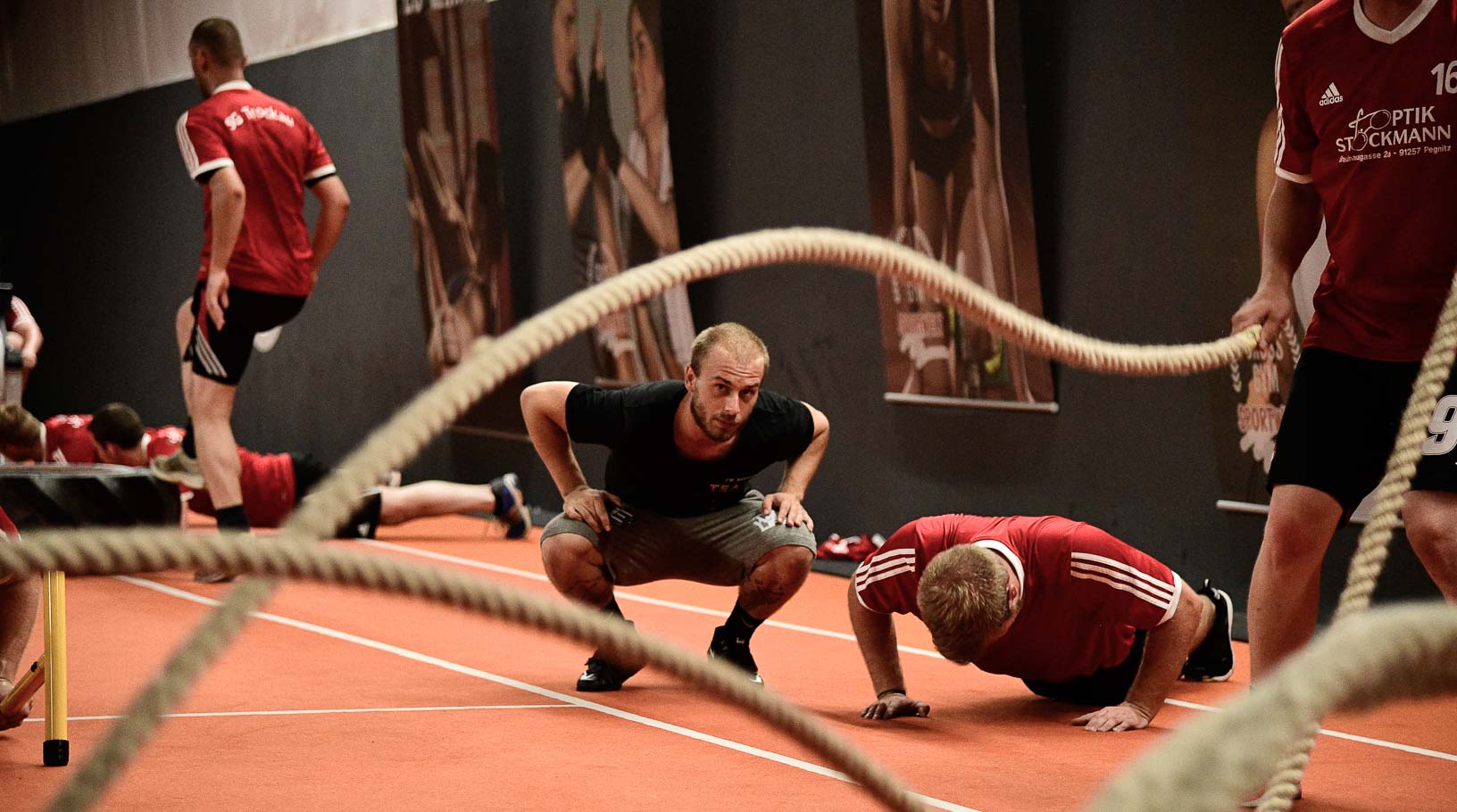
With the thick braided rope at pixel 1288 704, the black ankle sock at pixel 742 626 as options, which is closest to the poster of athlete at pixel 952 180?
the black ankle sock at pixel 742 626

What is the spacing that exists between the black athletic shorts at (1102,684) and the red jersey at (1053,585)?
0.30ft

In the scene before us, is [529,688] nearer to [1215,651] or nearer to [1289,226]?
[1215,651]

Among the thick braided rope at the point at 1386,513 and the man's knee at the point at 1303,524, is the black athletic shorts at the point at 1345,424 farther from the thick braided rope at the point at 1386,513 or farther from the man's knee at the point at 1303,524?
the thick braided rope at the point at 1386,513

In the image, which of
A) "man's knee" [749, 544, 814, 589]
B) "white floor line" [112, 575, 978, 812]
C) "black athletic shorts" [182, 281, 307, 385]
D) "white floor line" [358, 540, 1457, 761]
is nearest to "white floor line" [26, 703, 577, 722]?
"white floor line" [112, 575, 978, 812]

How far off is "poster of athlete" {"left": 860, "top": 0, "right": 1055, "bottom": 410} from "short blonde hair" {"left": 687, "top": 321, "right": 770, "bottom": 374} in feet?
7.13

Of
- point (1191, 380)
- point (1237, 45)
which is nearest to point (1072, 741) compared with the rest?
point (1191, 380)

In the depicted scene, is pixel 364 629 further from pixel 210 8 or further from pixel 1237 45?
pixel 210 8

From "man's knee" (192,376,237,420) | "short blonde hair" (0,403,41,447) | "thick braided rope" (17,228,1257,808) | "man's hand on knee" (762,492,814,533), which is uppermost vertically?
"thick braided rope" (17,228,1257,808)

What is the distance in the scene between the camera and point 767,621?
563cm

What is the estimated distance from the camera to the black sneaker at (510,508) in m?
7.90

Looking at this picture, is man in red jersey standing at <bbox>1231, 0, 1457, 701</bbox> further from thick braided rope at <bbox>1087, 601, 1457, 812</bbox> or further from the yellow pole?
the yellow pole

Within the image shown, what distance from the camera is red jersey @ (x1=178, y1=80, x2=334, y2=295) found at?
5902mm

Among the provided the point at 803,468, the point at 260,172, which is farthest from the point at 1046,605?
the point at 260,172

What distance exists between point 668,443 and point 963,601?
1137 mm
